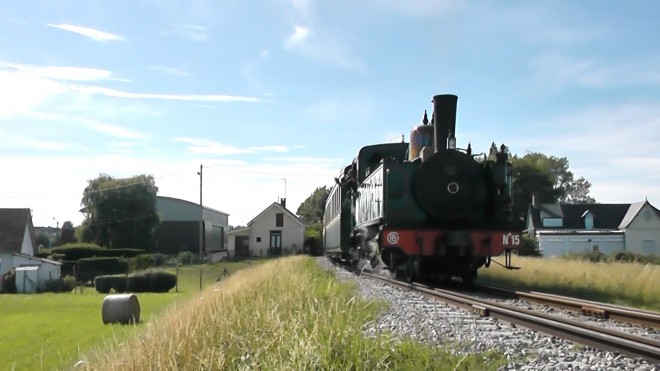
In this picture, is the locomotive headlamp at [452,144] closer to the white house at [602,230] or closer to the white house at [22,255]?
the white house at [22,255]

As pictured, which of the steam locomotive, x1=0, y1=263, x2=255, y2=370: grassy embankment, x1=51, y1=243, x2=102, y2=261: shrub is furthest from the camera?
x1=51, y1=243, x2=102, y2=261: shrub

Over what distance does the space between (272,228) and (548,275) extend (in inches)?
2281

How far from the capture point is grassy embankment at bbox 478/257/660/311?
48.0 feet

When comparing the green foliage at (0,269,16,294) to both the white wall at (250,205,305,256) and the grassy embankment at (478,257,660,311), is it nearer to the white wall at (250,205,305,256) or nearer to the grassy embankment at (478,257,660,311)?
the white wall at (250,205,305,256)

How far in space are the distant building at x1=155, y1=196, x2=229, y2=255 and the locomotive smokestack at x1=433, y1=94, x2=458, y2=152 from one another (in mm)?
66646

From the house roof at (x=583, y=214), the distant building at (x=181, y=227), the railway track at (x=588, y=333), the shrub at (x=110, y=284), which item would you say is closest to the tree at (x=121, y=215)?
the distant building at (x=181, y=227)

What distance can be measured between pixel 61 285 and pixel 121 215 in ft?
100

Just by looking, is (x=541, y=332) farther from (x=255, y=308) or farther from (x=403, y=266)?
(x=403, y=266)

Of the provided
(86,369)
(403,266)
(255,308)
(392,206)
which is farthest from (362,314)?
(403,266)

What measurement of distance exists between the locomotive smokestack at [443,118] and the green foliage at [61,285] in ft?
114

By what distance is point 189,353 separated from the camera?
642 cm

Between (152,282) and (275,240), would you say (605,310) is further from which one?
(275,240)

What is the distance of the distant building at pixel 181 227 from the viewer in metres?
82.9

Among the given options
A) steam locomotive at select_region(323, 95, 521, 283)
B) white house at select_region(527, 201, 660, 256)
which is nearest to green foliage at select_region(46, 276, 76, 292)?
steam locomotive at select_region(323, 95, 521, 283)
